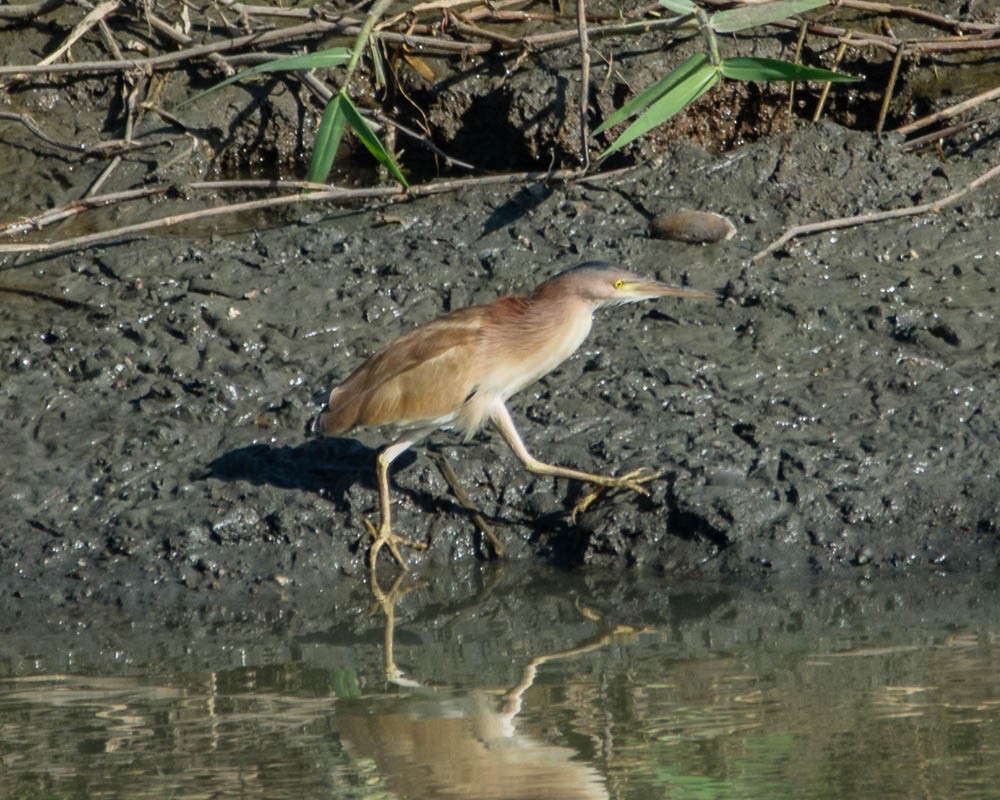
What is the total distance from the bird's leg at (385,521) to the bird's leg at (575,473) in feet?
1.15

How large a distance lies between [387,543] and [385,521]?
9 centimetres

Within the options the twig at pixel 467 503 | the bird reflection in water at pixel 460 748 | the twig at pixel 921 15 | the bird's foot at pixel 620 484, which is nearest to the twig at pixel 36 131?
the twig at pixel 467 503

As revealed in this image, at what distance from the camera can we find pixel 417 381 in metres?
5.55

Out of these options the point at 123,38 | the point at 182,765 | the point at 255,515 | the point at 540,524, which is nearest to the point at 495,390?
the point at 540,524

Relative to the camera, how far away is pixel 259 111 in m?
8.41

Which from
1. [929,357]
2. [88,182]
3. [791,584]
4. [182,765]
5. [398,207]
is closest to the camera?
[182,765]

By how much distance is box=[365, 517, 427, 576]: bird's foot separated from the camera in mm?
5613

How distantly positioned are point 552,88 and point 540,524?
291cm

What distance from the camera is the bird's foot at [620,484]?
565 cm

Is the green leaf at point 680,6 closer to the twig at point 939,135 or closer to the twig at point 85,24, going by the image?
the twig at point 939,135

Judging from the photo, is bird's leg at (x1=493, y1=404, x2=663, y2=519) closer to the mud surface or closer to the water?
the mud surface

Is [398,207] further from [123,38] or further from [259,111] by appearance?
[123,38]

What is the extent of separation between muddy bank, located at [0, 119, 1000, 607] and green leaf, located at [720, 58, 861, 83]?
3.23ft

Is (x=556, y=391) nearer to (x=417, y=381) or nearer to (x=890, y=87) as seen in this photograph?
(x=417, y=381)
